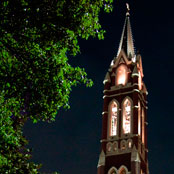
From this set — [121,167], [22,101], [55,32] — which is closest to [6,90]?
[22,101]

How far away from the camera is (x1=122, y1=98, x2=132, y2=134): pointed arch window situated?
3681cm

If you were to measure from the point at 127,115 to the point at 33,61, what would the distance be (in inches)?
1093

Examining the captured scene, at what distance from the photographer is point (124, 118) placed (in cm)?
3744

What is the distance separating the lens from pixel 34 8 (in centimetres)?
1058

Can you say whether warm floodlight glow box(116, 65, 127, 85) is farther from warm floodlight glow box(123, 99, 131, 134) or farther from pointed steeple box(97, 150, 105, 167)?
pointed steeple box(97, 150, 105, 167)

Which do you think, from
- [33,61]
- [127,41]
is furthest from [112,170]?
[33,61]

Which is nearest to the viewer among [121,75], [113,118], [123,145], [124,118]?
[123,145]

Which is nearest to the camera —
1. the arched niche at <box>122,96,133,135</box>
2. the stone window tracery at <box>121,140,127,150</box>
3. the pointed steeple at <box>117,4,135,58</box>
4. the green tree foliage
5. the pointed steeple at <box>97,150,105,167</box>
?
the green tree foliage

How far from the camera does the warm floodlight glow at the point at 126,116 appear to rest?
3684cm

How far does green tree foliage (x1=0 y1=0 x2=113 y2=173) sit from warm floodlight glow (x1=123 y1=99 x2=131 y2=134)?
→ 83.3 ft

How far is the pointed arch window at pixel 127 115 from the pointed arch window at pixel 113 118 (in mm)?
837

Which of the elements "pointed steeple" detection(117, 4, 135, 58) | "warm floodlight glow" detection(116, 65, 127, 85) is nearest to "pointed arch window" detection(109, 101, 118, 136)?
"warm floodlight glow" detection(116, 65, 127, 85)

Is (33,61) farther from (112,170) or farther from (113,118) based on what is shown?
(113,118)

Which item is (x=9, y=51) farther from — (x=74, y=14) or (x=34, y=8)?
(x=74, y=14)
